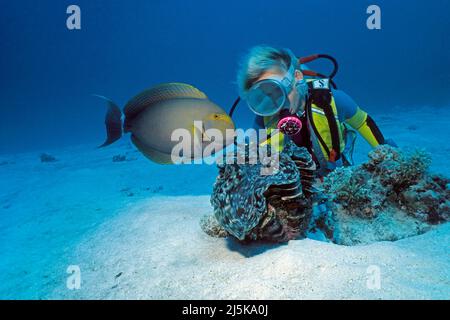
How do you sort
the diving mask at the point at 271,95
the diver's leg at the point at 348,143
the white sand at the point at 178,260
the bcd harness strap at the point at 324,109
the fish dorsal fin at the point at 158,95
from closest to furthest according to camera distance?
the white sand at the point at 178,260 < the fish dorsal fin at the point at 158,95 < the diving mask at the point at 271,95 < the bcd harness strap at the point at 324,109 < the diver's leg at the point at 348,143

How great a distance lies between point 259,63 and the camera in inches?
135

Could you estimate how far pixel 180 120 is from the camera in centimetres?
186

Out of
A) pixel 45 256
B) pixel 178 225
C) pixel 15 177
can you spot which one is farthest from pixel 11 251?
pixel 15 177

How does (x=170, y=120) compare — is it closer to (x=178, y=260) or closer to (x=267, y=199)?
(x=267, y=199)

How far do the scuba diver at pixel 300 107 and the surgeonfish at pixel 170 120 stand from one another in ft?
4.63

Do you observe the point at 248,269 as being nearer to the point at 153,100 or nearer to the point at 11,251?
the point at 153,100

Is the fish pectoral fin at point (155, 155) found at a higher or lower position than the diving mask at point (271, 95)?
lower

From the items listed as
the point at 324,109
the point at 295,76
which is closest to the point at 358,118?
the point at 324,109

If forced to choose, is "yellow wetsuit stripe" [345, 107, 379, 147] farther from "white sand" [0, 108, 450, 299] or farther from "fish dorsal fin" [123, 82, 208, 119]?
"fish dorsal fin" [123, 82, 208, 119]

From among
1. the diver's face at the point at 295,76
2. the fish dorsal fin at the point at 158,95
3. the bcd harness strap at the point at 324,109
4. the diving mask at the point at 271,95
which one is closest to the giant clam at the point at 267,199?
the fish dorsal fin at the point at 158,95

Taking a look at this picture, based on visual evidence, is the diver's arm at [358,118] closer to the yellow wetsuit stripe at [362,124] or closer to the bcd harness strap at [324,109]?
the yellow wetsuit stripe at [362,124]

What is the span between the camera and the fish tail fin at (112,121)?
6.01 ft

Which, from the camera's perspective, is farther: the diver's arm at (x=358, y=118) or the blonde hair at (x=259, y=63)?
the diver's arm at (x=358, y=118)

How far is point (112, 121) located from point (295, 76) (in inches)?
102
